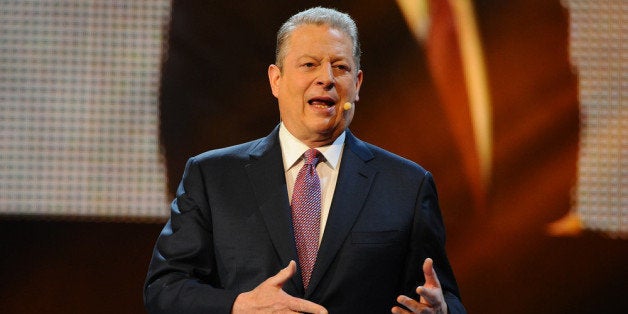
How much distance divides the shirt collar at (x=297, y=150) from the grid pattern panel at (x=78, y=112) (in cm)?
94

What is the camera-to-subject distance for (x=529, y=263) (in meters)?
2.71

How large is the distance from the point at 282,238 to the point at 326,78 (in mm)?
375

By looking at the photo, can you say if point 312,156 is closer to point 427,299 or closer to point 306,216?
point 306,216

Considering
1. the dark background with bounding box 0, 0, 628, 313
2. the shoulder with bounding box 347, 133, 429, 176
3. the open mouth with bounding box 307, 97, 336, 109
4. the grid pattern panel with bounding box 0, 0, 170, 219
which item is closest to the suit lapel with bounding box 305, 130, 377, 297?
the shoulder with bounding box 347, 133, 429, 176

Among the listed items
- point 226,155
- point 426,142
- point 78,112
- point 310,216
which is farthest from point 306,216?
point 78,112

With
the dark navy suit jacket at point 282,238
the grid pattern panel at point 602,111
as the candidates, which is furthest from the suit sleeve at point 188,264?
the grid pattern panel at point 602,111

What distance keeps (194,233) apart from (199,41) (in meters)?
1.16

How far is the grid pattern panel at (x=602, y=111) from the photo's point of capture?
271 cm

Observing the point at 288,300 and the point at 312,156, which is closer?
the point at 288,300

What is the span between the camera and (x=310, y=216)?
5.41 ft

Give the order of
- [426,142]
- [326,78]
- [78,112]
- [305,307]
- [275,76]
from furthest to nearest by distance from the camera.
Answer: [426,142] < [78,112] < [275,76] < [326,78] < [305,307]

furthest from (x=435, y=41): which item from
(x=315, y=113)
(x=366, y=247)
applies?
(x=366, y=247)

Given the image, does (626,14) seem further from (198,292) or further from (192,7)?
(198,292)

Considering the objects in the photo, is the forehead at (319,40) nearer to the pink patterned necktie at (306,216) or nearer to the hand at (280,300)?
the pink patterned necktie at (306,216)
